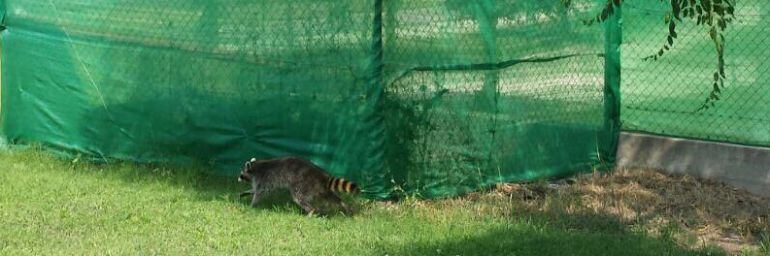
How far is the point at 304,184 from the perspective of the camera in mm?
8359

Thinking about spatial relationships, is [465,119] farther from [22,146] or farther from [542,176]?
[22,146]

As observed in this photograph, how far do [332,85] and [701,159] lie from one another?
3.03 m

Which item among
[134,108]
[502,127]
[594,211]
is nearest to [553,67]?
[502,127]

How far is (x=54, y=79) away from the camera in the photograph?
10523mm

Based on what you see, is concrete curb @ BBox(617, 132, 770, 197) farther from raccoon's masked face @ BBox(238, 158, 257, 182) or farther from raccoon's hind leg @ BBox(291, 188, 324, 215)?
raccoon's masked face @ BBox(238, 158, 257, 182)

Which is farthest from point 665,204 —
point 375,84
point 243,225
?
point 243,225

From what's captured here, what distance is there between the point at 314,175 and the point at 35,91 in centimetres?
350

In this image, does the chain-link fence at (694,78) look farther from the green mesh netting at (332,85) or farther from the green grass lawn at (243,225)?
the green grass lawn at (243,225)

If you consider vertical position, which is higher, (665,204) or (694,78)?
(694,78)

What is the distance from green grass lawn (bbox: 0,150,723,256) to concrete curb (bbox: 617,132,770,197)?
1613 millimetres

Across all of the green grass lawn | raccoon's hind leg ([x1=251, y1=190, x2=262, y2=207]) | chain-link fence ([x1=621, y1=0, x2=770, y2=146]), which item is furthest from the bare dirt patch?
raccoon's hind leg ([x1=251, y1=190, x2=262, y2=207])

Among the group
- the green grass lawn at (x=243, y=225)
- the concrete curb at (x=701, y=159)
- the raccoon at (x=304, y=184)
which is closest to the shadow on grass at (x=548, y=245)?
the green grass lawn at (x=243, y=225)

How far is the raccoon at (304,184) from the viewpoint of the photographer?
8328mm

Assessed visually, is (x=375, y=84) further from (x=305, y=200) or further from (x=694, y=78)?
(x=694, y=78)
